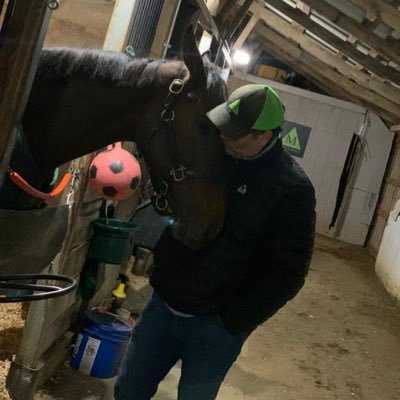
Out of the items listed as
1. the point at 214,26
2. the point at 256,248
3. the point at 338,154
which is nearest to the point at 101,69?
the point at 256,248

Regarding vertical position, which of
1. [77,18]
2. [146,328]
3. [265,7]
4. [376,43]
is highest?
[265,7]

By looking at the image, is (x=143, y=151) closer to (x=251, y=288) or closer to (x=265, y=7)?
(x=251, y=288)

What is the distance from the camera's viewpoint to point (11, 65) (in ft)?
2.77

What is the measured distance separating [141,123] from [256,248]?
0.56m

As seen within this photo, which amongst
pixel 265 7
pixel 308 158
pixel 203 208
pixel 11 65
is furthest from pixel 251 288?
pixel 308 158

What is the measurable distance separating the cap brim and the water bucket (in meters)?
1.56

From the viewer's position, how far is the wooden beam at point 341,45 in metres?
5.83

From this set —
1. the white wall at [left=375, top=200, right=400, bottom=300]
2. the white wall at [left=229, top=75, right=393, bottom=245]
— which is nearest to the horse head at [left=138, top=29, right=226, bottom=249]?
the white wall at [left=375, top=200, right=400, bottom=300]

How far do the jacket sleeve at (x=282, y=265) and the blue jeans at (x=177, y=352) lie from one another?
8 centimetres

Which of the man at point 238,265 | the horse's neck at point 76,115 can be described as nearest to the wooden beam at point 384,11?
the man at point 238,265

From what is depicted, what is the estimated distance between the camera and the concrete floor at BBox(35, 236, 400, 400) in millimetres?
2965

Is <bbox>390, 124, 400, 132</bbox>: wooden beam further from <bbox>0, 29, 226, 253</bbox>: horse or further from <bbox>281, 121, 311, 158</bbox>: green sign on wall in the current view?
<bbox>0, 29, 226, 253</bbox>: horse

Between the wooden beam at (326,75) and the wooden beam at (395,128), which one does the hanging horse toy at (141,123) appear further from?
the wooden beam at (395,128)

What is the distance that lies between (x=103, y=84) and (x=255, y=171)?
55cm
